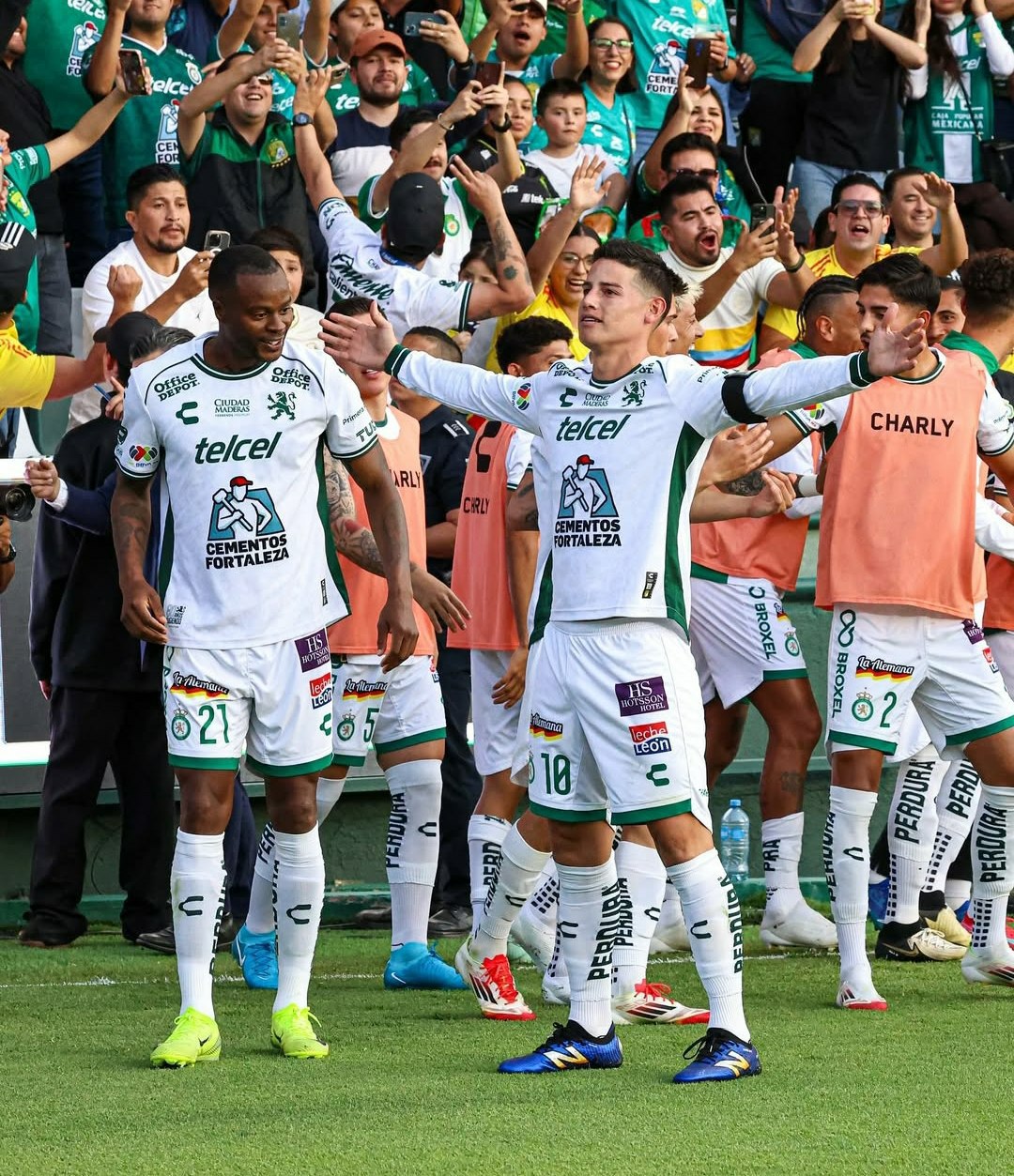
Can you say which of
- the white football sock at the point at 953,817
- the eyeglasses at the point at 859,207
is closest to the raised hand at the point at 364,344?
the white football sock at the point at 953,817

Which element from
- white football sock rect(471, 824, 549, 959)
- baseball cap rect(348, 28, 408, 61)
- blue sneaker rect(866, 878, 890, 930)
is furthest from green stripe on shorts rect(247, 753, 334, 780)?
baseball cap rect(348, 28, 408, 61)

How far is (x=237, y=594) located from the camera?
5539mm

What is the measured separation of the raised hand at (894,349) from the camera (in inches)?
188

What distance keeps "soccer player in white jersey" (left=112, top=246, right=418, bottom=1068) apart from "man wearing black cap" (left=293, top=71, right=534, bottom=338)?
10.2 ft

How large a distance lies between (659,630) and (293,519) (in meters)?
1.19

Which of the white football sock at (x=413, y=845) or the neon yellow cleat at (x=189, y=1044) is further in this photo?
the white football sock at (x=413, y=845)

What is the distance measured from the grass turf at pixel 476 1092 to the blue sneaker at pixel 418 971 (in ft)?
0.36

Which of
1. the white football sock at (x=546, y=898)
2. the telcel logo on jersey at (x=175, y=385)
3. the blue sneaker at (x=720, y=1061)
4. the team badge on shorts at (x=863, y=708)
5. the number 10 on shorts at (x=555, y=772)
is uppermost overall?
the telcel logo on jersey at (x=175, y=385)

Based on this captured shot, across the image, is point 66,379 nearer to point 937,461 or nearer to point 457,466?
point 457,466

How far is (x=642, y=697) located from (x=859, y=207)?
20.7 ft

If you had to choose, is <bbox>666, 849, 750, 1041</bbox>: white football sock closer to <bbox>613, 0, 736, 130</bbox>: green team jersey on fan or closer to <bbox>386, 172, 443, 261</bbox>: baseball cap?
<bbox>386, 172, 443, 261</bbox>: baseball cap

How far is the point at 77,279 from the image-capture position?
11641 mm

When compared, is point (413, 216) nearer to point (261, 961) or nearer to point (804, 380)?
point (261, 961)

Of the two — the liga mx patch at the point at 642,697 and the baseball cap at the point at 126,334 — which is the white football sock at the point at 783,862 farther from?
the baseball cap at the point at 126,334
